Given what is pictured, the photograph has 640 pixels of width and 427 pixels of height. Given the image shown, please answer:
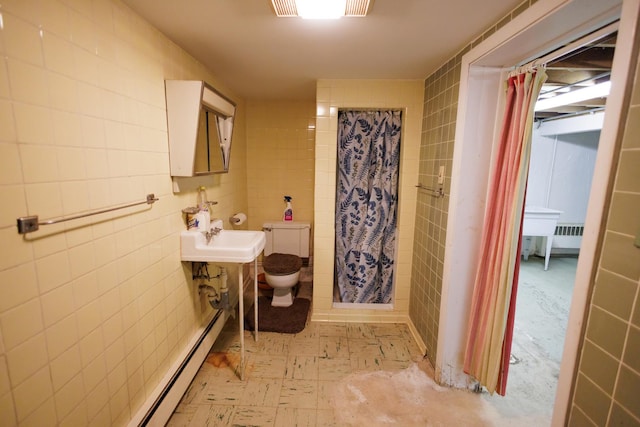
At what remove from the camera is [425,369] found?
202cm

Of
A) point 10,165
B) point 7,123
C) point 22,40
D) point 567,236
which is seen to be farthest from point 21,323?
point 567,236

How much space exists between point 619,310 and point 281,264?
234 cm

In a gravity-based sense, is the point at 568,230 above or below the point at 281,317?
above

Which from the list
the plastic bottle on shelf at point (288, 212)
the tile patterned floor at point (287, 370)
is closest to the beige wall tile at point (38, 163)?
the tile patterned floor at point (287, 370)

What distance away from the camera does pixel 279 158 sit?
3.30 meters

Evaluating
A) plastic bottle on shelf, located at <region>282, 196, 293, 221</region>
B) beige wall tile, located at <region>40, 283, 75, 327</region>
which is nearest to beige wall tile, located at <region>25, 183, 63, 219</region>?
beige wall tile, located at <region>40, 283, 75, 327</region>

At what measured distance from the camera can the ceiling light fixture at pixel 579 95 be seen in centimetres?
234

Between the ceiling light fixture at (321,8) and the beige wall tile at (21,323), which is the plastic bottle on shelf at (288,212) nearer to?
the ceiling light fixture at (321,8)

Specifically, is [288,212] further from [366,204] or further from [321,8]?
[321,8]

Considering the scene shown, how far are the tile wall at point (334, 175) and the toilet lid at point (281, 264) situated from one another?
0.27 m

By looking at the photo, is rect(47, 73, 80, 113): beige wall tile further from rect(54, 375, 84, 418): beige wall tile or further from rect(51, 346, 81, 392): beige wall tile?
rect(54, 375, 84, 418): beige wall tile

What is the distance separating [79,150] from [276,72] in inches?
60.2

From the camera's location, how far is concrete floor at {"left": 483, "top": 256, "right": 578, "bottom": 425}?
5.69 ft

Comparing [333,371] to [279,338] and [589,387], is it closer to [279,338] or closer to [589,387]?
[279,338]
